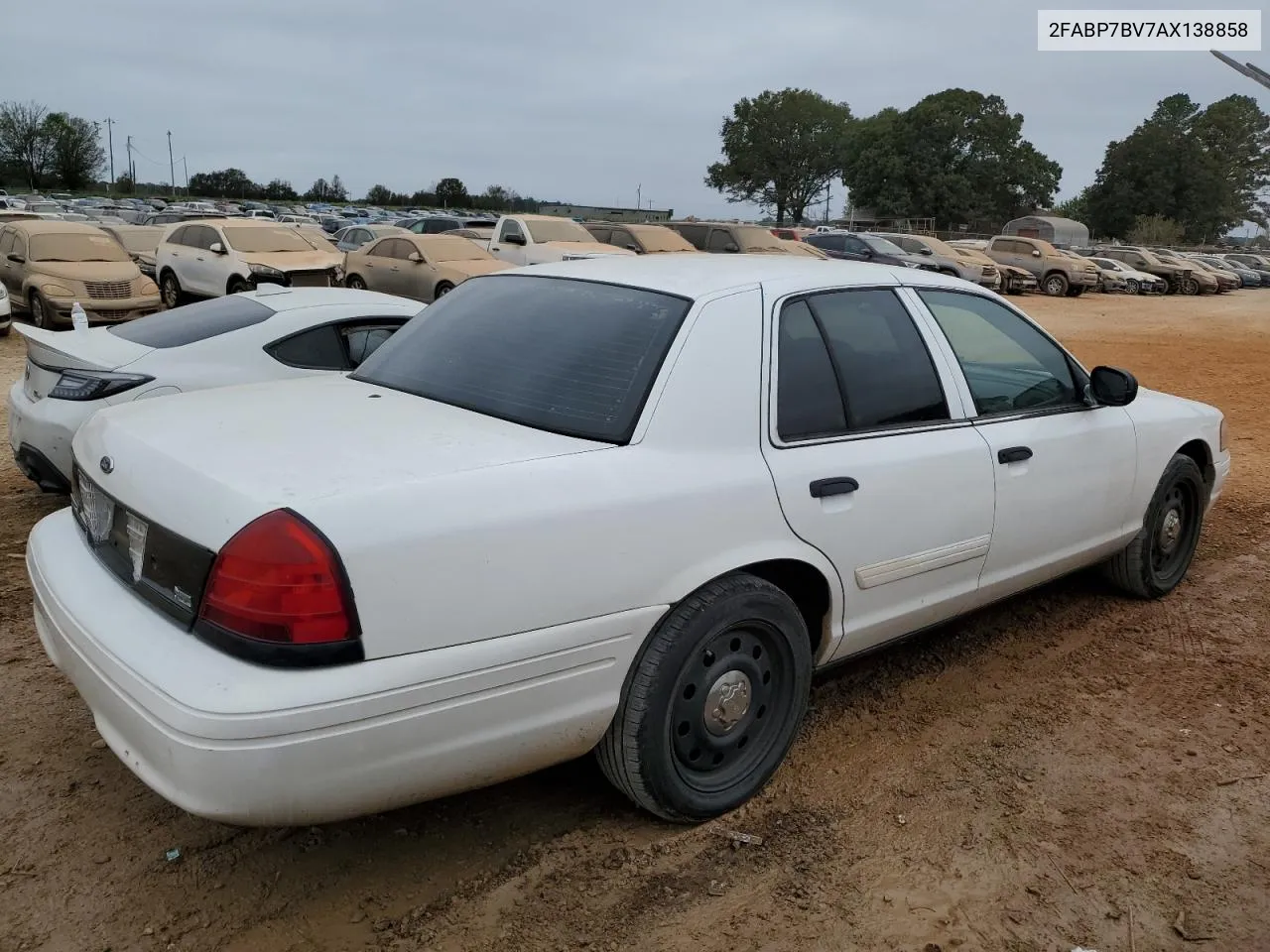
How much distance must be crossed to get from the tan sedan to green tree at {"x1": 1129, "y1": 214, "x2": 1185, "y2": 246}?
6018 centimetres

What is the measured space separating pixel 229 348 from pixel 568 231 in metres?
13.9

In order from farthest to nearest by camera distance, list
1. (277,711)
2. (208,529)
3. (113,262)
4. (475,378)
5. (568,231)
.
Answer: (568,231), (113,262), (475,378), (208,529), (277,711)

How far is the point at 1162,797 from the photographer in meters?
3.25

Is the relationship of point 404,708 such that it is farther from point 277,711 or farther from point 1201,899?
point 1201,899

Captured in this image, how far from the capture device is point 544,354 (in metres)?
3.14

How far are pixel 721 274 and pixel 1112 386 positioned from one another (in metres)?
1.89

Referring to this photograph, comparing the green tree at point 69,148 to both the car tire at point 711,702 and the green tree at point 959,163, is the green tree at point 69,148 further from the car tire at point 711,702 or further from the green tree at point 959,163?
the car tire at point 711,702

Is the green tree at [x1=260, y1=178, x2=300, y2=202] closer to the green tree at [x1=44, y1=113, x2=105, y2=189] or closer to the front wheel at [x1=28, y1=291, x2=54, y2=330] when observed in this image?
the green tree at [x1=44, y1=113, x2=105, y2=189]

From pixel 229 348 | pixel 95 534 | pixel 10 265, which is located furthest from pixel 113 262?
pixel 95 534

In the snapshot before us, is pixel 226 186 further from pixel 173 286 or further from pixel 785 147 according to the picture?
pixel 173 286

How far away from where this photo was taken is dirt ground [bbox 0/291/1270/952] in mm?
2566

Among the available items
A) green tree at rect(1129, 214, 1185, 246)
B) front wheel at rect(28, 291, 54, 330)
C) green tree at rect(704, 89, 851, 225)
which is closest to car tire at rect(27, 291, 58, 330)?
front wheel at rect(28, 291, 54, 330)

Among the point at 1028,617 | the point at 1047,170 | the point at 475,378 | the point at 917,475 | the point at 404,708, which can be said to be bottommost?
the point at 1028,617

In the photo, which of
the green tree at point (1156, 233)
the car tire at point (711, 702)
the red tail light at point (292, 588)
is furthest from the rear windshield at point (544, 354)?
the green tree at point (1156, 233)
